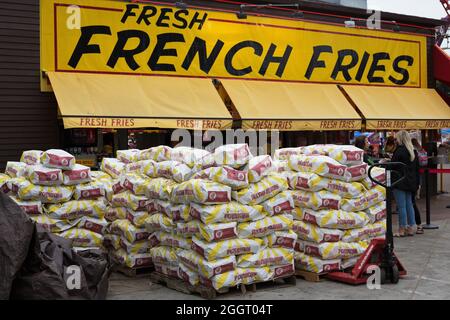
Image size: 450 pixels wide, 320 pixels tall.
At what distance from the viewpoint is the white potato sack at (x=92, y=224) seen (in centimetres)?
824

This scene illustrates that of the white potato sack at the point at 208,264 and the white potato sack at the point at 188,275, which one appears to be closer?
the white potato sack at the point at 208,264

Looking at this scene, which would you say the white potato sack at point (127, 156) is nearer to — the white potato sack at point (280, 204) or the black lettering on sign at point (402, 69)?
the white potato sack at point (280, 204)

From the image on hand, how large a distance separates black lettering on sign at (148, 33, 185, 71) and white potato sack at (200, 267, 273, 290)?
23.3 ft

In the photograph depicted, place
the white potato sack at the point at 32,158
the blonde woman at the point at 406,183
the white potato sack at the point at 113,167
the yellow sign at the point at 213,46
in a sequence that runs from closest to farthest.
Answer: the white potato sack at the point at 32,158 → the white potato sack at the point at 113,167 → the blonde woman at the point at 406,183 → the yellow sign at the point at 213,46

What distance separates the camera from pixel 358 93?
15984 millimetres

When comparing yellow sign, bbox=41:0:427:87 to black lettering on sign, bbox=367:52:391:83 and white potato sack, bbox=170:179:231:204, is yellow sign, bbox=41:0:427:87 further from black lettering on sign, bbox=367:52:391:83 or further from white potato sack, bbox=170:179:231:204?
white potato sack, bbox=170:179:231:204

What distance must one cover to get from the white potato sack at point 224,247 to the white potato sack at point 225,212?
0.26m

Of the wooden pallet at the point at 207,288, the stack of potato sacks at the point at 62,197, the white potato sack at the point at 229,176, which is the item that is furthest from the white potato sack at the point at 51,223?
the white potato sack at the point at 229,176

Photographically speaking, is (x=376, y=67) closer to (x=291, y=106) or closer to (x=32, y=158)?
(x=291, y=106)

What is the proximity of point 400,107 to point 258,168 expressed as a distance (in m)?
10.2

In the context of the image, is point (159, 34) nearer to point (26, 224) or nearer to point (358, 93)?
point (358, 93)

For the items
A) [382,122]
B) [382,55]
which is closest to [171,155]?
[382,122]

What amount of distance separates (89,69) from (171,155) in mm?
4984

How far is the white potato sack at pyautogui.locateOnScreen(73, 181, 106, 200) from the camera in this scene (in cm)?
827
